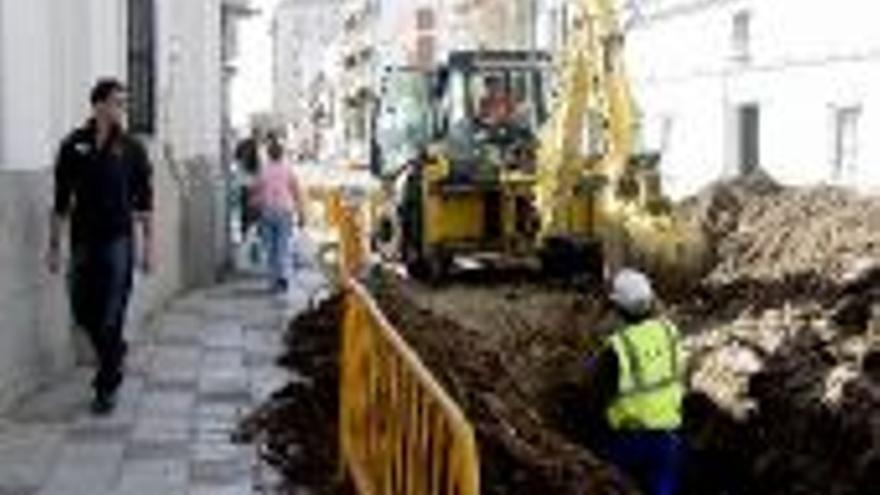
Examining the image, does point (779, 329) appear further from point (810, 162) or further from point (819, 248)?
point (810, 162)

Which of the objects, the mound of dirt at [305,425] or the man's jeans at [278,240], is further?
the man's jeans at [278,240]

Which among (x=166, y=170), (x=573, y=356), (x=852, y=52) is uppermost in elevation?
(x=852, y=52)

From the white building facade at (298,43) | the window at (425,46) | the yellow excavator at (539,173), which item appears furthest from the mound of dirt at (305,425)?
the white building facade at (298,43)

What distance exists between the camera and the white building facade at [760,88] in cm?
2695

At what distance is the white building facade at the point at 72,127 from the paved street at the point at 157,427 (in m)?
0.30

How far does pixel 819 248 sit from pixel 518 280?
4322 mm

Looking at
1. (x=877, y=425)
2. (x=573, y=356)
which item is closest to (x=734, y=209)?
(x=573, y=356)

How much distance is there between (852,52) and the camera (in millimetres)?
26938

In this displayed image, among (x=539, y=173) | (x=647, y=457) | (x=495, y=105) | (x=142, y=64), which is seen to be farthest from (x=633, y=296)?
(x=495, y=105)

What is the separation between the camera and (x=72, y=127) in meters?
12.8

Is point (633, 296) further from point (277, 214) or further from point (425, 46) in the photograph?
point (425, 46)

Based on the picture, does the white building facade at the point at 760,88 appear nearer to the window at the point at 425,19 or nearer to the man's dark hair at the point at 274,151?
the man's dark hair at the point at 274,151

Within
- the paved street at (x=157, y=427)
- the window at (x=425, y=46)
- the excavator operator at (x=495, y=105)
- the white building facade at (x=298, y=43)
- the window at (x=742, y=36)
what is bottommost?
the paved street at (x=157, y=427)

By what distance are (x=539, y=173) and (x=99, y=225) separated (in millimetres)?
10015
